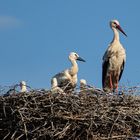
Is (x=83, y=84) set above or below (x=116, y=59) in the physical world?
below

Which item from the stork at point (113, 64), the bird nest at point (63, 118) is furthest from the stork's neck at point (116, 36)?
the bird nest at point (63, 118)

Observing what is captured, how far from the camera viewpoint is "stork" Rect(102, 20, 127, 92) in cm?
1633

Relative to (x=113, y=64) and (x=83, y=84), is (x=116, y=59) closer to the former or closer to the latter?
(x=113, y=64)

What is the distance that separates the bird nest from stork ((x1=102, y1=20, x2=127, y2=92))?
3.79m

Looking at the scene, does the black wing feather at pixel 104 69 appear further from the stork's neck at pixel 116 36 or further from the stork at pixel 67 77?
the stork at pixel 67 77

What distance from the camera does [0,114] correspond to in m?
12.3

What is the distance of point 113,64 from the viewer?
16.4 metres

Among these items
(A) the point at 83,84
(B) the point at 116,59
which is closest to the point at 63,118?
(A) the point at 83,84

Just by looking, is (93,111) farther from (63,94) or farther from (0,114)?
(0,114)

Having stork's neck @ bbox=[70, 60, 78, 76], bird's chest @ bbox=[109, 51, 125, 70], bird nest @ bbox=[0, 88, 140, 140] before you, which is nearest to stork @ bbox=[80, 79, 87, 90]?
bird nest @ bbox=[0, 88, 140, 140]

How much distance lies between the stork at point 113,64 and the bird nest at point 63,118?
379 cm

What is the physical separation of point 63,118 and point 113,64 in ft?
14.5

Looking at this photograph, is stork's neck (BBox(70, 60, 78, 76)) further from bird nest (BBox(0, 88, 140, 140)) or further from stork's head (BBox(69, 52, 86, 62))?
bird nest (BBox(0, 88, 140, 140))

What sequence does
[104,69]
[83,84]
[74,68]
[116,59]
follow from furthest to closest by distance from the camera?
1. [104,69]
2. [116,59]
3. [74,68]
4. [83,84]
